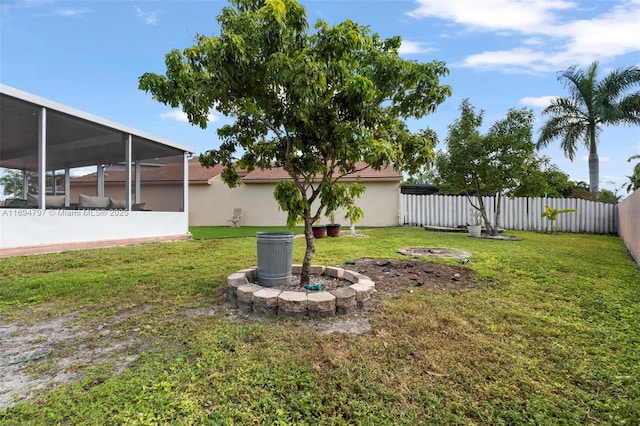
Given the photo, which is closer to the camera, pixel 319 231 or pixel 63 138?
pixel 63 138

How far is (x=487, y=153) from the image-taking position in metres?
9.99

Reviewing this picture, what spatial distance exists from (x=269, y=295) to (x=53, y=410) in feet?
6.05

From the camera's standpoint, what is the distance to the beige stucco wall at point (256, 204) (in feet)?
50.5

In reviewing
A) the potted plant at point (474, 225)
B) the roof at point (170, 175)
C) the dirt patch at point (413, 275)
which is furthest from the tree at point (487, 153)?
the roof at point (170, 175)

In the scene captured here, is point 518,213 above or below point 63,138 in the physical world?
below

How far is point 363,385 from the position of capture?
6.61ft

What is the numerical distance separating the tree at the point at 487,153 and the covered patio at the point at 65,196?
31.0ft

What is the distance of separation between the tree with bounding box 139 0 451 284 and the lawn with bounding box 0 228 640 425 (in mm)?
1511

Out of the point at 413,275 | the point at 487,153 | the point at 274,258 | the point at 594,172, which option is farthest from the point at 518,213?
the point at 274,258

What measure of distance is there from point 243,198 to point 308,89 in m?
14.2

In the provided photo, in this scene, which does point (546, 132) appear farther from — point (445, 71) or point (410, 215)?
point (445, 71)

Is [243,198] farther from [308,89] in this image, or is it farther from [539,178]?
[308,89]

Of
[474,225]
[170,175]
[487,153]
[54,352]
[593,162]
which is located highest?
[593,162]

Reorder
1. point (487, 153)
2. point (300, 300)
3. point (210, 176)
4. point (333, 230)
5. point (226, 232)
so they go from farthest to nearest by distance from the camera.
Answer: point (210, 176), point (226, 232), point (333, 230), point (487, 153), point (300, 300)
